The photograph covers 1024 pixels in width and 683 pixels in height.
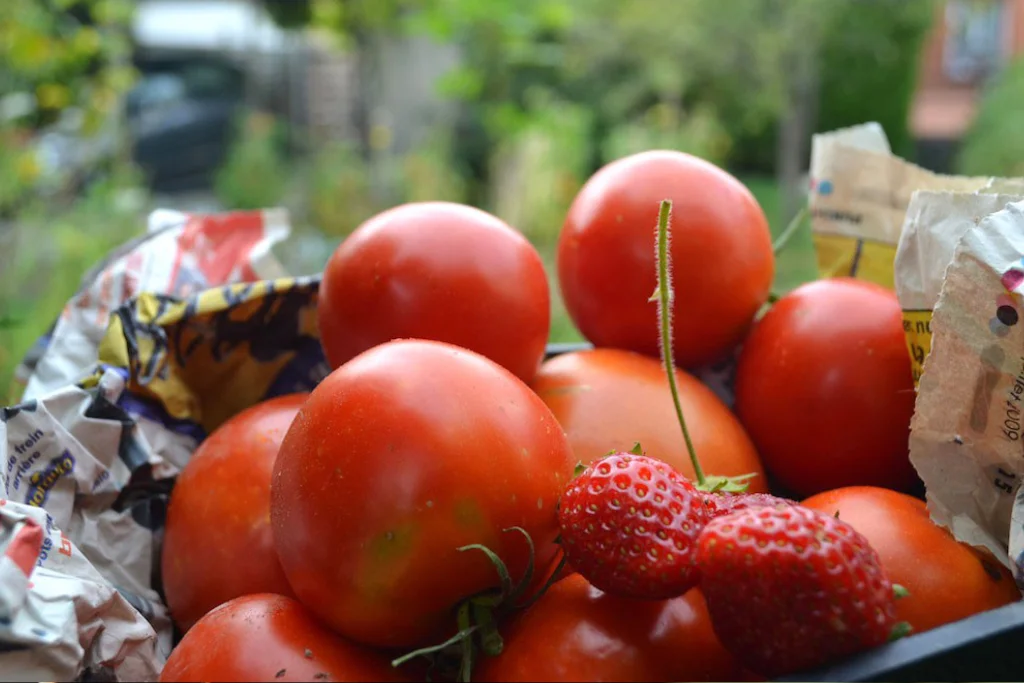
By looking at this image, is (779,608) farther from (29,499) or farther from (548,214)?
(548,214)

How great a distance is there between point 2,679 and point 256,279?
2.68 ft

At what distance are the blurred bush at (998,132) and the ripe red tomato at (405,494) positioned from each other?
4.98 metres

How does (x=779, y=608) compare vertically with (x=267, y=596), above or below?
above

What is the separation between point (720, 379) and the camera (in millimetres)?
1276

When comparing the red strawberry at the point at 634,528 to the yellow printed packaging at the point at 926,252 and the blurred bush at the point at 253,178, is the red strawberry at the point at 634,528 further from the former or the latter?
the blurred bush at the point at 253,178

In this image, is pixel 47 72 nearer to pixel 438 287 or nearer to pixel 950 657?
pixel 438 287

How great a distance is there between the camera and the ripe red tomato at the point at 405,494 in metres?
0.72

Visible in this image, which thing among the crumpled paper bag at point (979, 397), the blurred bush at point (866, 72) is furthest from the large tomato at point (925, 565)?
the blurred bush at point (866, 72)

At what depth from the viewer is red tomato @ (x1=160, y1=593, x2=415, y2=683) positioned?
730 millimetres

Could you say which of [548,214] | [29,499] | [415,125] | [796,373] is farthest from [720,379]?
[415,125]

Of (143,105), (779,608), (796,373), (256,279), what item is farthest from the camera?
(143,105)

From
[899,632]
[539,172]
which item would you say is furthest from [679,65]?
[899,632]

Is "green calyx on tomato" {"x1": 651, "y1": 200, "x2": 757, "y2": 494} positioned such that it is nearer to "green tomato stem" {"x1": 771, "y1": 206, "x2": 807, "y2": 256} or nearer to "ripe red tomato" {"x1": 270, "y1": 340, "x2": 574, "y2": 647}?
"ripe red tomato" {"x1": 270, "y1": 340, "x2": 574, "y2": 647}

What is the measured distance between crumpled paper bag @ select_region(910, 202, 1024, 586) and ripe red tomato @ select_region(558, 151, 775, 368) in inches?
12.2
